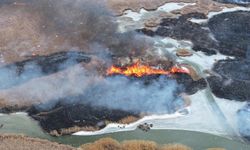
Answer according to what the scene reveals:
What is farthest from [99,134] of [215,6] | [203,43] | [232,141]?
[215,6]

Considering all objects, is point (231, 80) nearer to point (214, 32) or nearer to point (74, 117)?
point (214, 32)

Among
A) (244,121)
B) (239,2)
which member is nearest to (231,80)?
(244,121)

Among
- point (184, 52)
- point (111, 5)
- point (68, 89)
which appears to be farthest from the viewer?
point (111, 5)

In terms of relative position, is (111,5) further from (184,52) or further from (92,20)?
(184,52)

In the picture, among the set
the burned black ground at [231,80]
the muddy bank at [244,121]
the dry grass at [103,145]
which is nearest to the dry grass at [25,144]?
the dry grass at [103,145]

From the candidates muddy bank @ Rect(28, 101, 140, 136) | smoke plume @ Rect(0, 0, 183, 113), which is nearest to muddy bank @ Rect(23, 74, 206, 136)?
muddy bank @ Rect(28, 101, 140, 136)

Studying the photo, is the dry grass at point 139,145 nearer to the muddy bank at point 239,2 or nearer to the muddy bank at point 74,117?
the muddy bank at point 74,117
